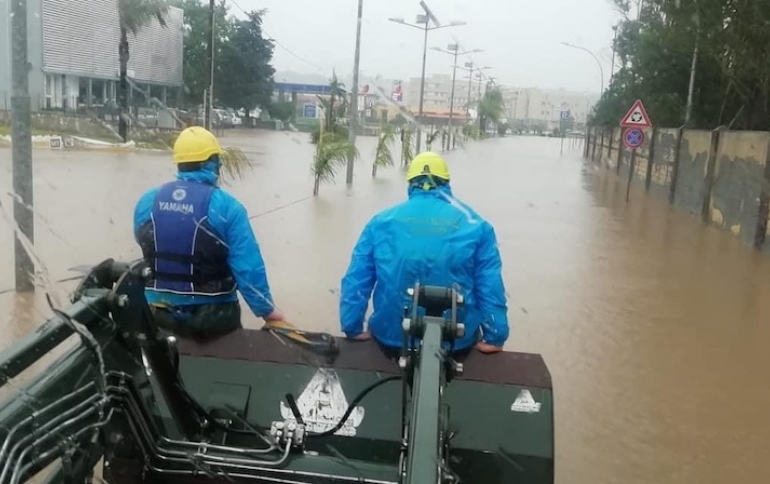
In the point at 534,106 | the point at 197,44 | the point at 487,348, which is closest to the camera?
the point at 487,348

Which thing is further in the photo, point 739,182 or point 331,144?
point 331,144

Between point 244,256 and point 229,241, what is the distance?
0.10 m

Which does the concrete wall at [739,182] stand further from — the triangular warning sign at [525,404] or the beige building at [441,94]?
the beige building at [441,94]

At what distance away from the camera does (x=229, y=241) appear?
394 centimetres

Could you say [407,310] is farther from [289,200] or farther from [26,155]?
[289,200]

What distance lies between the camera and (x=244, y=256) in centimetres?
397

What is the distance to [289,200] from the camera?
18.8m

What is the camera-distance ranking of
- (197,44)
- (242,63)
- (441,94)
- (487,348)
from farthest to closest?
(441,94) → (242,63) → (197,44) → (487,348)

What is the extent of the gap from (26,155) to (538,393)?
625cm

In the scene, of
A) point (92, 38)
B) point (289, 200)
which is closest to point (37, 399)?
point (289, 200)

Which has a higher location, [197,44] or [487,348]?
[197,44]

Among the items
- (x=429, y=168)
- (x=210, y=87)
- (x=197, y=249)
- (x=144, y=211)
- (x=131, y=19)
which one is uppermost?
(x=131, y=19)

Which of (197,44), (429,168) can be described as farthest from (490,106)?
(429,168)

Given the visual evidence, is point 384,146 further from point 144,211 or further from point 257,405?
point 257,405
